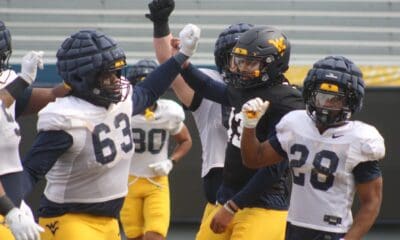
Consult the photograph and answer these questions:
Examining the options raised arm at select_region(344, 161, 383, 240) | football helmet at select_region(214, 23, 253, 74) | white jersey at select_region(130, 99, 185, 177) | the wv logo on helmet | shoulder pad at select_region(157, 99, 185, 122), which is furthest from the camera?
shoulder pad at select_region(157, 99, 185, 122)

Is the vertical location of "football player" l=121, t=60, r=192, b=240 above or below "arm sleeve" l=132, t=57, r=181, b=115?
below

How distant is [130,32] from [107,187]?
5739 mm

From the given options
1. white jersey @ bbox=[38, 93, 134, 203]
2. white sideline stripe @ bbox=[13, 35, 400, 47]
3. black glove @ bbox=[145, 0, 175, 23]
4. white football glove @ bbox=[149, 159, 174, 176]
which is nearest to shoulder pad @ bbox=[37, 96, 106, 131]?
white jersey @ bbox=[38, 93, 134, 203]

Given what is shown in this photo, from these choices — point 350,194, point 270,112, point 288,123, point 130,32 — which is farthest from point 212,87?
point 130,32

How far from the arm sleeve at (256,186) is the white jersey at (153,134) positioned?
239 centimetres

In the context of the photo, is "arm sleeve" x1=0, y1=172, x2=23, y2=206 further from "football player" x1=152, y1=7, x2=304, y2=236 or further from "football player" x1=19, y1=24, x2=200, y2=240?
"football player" x1=152, y1=7, x2=304, y2=236

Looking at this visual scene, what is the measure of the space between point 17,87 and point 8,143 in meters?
0.32

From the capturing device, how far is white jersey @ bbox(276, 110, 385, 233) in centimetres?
422

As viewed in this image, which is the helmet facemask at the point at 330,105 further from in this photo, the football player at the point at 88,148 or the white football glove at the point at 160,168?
the white football glove at the point at 160,168

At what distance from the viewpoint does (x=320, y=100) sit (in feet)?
14.1

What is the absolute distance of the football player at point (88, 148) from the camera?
4375 millimetres

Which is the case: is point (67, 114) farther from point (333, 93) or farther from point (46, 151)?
point (333, 93)

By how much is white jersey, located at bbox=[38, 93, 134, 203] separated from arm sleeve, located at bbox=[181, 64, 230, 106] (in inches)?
21.9

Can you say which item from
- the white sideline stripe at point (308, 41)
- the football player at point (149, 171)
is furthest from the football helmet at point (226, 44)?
the white sideline stripe at point (308, 41)
